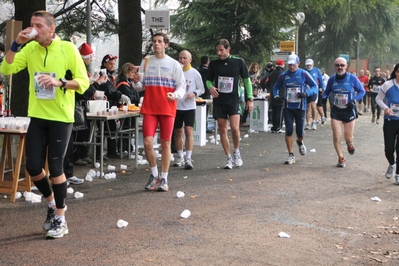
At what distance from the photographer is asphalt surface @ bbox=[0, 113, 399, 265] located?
6355 mm

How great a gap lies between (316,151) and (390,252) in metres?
9.01

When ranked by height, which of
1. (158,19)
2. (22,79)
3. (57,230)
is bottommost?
(57,230)

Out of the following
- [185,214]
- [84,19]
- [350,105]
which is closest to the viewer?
[185,214]

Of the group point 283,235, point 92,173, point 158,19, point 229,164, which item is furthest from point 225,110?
point 283,235

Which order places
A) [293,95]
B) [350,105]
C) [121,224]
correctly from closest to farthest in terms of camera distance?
1. [121,224]
2. [350,105]
3. [293,95]

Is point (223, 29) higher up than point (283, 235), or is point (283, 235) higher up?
point (223, 29)

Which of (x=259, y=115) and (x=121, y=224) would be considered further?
(x=259, y=115)

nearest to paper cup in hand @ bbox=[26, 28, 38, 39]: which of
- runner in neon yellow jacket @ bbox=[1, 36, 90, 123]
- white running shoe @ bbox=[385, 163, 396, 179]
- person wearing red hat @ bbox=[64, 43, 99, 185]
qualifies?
runner in neon yellow jacket @ bbox=[1, 36, 90, 123]

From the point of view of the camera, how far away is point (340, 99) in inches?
510

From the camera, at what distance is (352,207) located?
8992 mm

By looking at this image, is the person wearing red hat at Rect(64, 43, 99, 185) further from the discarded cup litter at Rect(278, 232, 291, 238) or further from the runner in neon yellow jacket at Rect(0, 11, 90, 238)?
the discarded cup litter at Rect(278, 232, 291, 238)

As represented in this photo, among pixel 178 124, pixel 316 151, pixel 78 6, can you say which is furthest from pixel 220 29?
pixel 178 124

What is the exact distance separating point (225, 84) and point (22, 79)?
3.60 m

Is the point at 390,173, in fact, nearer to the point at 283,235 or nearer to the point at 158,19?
the point at 283,235
